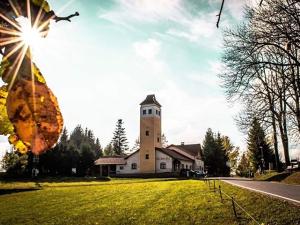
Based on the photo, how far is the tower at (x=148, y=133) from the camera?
61.3 meters

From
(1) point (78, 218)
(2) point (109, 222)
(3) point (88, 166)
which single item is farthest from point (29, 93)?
(3) point (88, 166)

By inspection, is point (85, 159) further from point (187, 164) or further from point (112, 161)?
point (187, 164)

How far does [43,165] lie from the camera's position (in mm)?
59719

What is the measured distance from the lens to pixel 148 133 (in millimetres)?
61750

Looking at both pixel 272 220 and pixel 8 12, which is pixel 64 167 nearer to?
pixel 272 220

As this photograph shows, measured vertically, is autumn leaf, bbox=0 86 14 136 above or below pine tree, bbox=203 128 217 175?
below

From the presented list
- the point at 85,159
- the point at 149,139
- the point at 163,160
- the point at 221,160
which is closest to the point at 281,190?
the point at 163,160

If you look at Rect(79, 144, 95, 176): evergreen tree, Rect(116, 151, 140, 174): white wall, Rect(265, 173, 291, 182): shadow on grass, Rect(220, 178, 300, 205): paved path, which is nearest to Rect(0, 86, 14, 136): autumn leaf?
Rect(220, 178, 300, 205): paved path

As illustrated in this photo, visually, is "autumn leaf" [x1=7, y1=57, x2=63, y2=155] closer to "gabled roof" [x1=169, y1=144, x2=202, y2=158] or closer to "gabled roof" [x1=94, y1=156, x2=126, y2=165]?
"gabled roof" [x1=94, y1=156, x2=126, y2=165]

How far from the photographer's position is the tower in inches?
2413

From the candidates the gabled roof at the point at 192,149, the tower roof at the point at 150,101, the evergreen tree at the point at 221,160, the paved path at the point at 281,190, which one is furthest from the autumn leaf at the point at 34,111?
the evergreen tree at the point at 221,160

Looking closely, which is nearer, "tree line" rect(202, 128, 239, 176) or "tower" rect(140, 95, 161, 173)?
"tower" rect(140, 95, 161, 173)

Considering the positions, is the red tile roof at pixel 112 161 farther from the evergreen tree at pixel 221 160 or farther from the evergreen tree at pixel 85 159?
the evergreen tree at pixel 221 160

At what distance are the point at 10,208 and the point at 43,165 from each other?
137 ft
